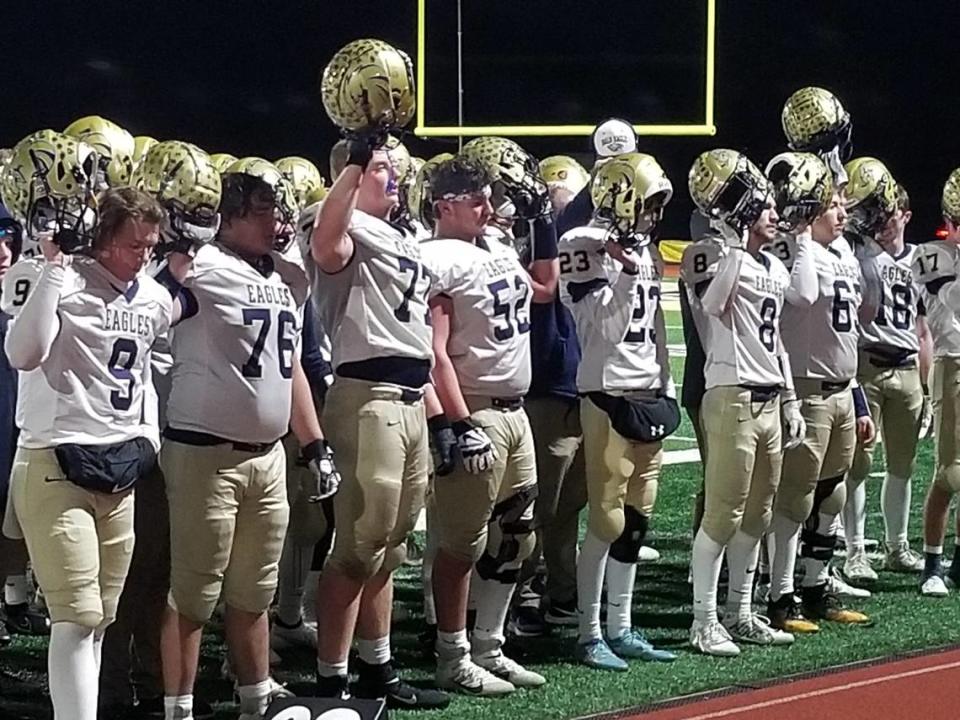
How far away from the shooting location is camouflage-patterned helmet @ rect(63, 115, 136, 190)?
15.4 feet

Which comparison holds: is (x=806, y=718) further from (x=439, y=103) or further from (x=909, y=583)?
(x=439, y=103)

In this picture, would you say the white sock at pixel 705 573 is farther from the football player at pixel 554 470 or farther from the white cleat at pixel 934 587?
the white cleat at pixel 934 587

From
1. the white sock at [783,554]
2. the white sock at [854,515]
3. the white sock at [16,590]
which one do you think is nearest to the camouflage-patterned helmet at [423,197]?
the white sock at [783,554]

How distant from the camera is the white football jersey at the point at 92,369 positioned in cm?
402

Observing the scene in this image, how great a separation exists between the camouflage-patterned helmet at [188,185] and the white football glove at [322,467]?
0.67 meters

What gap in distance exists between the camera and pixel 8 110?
54.5 feet

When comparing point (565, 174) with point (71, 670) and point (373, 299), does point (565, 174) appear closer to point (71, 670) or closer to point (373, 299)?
point (373, 299)

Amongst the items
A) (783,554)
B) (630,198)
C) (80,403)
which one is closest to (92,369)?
(80,403)

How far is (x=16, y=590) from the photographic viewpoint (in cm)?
598

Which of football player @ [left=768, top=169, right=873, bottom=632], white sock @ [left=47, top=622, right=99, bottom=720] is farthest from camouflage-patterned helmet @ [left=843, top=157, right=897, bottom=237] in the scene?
white sock @ [left=47, top=622, right=99, bottom=720]

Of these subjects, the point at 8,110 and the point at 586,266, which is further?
the point at 8,110

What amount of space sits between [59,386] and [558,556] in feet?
8.61

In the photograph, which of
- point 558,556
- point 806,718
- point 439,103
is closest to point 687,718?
point 806,718

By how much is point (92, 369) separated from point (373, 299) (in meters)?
0.94
